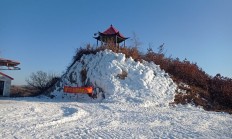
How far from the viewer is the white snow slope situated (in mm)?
7180

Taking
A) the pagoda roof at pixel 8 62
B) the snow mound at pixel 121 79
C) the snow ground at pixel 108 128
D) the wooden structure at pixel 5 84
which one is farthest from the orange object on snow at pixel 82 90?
the wooden structure at pixel 5 84

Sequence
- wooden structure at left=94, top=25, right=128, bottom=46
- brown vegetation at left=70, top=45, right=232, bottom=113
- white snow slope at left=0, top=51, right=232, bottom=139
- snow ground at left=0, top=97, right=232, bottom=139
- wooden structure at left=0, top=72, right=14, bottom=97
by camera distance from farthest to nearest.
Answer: wooden structure at left=94, top=25, right=128, bottom=46 → wooden structure at left=0, top=72, right=14, bottom=97 → brown vegetation at left=70, top=45, right=232, bottom=113 → white snow slope at left=0, top=51, right=232, bottom=139 → snow ground at left=0, top=97, right=232, bottom=139

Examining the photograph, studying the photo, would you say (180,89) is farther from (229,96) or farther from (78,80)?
(78,80)

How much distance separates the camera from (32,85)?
31969mm

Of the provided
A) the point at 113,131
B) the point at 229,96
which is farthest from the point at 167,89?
the point at 113,131

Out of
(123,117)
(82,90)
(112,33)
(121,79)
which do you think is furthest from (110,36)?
(123,117)

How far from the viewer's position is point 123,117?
10102mm

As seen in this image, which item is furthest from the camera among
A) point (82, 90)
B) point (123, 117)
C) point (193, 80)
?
point (193, 80)

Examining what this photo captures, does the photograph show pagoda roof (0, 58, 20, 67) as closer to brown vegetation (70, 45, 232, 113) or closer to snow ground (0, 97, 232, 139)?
brown vegetation (70, 45, 232, 113)

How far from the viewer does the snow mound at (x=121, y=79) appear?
1579 cm

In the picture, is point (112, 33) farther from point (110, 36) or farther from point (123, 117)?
point (123, 117)

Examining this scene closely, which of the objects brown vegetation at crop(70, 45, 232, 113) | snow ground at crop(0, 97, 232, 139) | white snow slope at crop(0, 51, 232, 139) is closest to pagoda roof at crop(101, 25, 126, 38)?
brown vegetation at crop(70, 45, 232, 113)

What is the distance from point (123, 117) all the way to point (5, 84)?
17064mm

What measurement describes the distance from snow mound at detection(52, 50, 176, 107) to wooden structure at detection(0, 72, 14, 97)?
5.92 m
